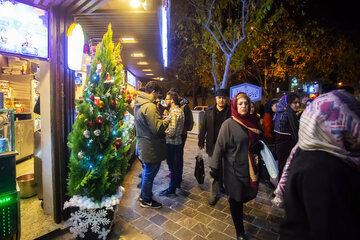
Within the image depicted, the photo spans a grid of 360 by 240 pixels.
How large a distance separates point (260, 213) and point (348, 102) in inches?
125

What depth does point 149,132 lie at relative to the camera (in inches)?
143

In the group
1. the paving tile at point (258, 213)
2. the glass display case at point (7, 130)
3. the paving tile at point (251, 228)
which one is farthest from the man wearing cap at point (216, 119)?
the glass display case at point (7, 130)

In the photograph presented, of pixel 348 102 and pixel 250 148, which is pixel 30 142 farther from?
pixel 348 102

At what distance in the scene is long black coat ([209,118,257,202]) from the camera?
2.74m

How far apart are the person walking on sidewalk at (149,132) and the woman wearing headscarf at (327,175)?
2501mm

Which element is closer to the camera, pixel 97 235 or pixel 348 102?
pixel 348 102

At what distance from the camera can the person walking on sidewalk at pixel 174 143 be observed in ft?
13.4

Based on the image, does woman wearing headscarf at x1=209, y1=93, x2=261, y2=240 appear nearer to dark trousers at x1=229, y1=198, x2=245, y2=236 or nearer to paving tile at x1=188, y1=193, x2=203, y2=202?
dark trousers at x1=229, y1=198, x2=245, y2=236

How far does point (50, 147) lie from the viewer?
3154mm

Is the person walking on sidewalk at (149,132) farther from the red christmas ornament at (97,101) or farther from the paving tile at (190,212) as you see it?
the red christmas ornament at (97,101)

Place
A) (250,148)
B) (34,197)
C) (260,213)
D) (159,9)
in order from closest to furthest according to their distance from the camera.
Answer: (250,148), (260,213), (34,197), (159,9)

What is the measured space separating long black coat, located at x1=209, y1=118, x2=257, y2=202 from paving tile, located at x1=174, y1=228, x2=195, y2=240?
980 mm

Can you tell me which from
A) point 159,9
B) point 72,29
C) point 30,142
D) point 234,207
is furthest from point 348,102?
point 30,142

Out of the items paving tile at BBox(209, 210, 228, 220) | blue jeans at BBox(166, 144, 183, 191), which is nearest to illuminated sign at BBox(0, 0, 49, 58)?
blue jeans at BBox(166, 144, 183, 191)
